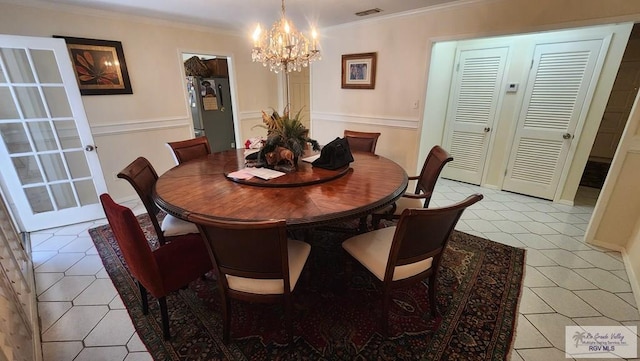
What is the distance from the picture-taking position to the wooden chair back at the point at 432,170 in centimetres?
210

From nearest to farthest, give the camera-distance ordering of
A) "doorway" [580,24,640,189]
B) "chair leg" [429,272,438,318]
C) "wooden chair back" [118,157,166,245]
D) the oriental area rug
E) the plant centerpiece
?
the oriental area rug
"chair leg" [429,272,438,318]
"wooden chair back" [118,157,166,245]
the plant centerpiece
"doorway" [580,24,640,189]

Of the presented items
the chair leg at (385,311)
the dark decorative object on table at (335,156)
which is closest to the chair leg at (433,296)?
the chair leg at (385,311)

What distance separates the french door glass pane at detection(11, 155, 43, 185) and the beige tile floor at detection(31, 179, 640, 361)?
553 millimetres

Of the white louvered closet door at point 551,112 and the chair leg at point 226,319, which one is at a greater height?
the white louvered closet door at point 551,112

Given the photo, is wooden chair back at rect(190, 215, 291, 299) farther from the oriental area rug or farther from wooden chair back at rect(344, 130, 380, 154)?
wooden chair back at rect(344, 130, 380, 154)

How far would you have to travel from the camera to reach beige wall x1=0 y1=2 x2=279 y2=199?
263cm

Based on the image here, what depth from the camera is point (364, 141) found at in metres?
3.00

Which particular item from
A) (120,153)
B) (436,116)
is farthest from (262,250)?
(436,116)

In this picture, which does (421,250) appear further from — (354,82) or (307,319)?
(354,82)

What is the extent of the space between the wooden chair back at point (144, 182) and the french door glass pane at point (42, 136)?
5.11 ft

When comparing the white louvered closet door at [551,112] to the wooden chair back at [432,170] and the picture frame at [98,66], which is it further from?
the picture frame at [98,66]

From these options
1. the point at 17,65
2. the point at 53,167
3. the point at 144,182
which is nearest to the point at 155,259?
the point at 144,182

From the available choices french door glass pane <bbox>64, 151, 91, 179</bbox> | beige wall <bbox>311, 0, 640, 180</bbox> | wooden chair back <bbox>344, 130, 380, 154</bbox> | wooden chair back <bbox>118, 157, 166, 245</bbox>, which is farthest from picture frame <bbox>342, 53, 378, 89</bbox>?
A: french door glass pane <bbox>64, 151, 91, 179</bbox>

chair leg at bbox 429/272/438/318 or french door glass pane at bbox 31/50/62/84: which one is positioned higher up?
french door glass pane at bbox 31/50/62/84
